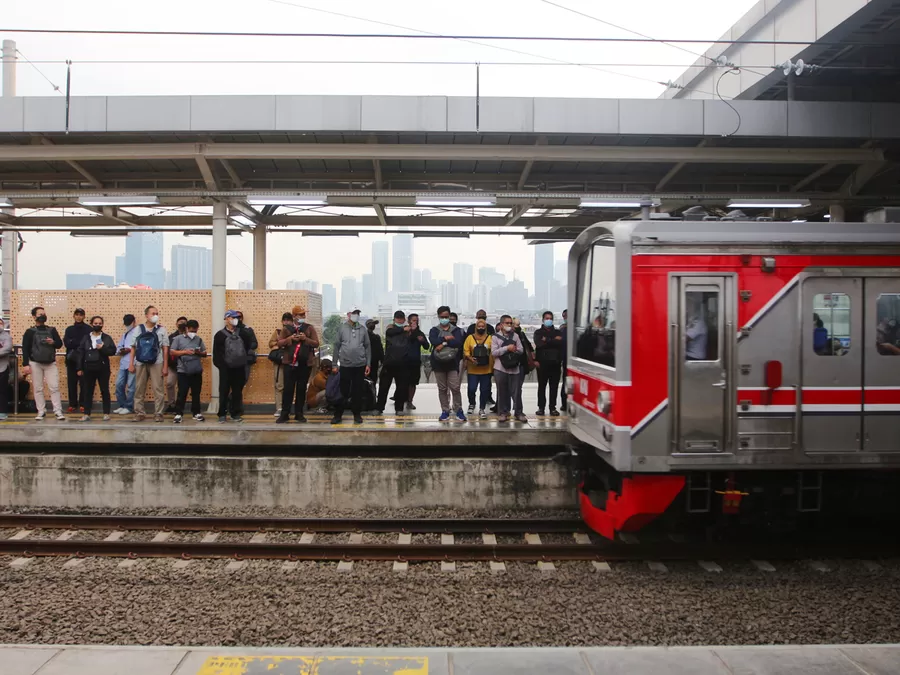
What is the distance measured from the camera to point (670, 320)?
20.3 feet

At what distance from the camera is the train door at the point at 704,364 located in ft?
20.4

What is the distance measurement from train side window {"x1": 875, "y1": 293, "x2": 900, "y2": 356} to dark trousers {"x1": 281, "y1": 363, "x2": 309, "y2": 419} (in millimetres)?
7450

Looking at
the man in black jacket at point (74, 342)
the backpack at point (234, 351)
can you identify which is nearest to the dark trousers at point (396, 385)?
the backpack at point (234, 351)

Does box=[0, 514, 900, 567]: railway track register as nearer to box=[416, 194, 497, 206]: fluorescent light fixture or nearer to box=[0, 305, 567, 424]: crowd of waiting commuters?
box=[0, 305, 567, 424]: crowd of waiting commuters

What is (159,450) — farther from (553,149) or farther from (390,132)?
(553,149)

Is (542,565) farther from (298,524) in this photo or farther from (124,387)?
(124,387)

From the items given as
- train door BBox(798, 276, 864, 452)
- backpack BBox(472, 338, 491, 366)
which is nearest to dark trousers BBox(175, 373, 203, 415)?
backpack BBox(472, 338, 491, 366)

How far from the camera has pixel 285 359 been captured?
33.1 feet

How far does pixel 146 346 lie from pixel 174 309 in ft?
4.64

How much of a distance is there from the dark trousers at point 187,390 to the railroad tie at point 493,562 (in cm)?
541

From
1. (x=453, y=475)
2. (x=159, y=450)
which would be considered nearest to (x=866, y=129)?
(x=453, y=475)

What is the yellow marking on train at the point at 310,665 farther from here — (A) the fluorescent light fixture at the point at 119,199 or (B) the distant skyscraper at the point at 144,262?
(B) the distant skyscraper at the point at 144,262

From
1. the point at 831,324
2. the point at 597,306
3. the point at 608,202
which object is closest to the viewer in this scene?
the point at 831,324

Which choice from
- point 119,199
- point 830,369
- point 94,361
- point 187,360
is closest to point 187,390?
point 187,360
